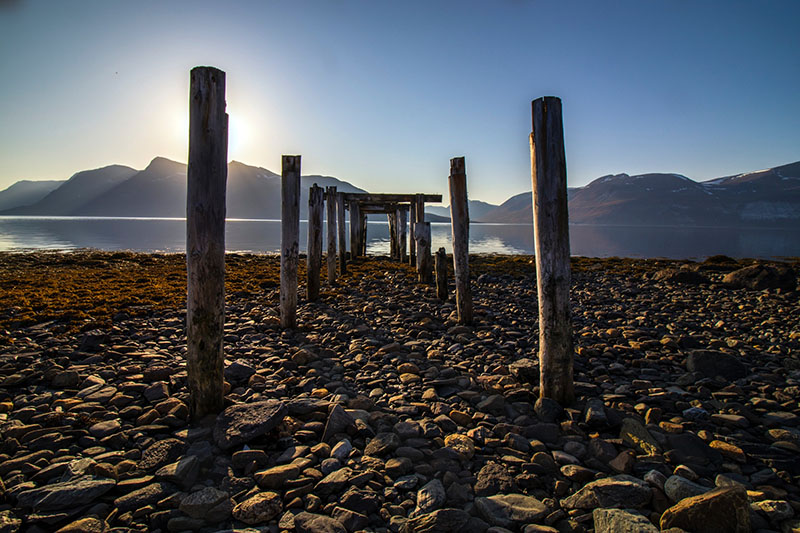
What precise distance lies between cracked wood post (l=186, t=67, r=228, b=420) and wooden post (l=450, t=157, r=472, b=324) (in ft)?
17.8

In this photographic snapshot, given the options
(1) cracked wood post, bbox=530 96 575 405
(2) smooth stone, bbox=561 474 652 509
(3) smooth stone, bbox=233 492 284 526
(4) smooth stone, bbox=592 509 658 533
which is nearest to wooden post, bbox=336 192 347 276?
(1) cracked wood post, bbox=530 96 575 405

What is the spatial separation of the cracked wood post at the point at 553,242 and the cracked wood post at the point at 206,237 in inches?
141

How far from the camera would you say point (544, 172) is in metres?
4.73

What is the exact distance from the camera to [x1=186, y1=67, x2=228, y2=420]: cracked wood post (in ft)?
13.8

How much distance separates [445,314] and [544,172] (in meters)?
5.53

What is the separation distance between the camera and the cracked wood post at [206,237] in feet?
13.8

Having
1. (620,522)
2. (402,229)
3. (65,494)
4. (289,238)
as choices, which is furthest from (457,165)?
(402,229)

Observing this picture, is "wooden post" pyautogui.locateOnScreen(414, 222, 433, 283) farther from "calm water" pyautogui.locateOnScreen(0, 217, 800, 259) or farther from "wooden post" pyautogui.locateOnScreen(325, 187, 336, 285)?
"calm water" pyautogui.locateOnScreen(0, 217, 800, 259)

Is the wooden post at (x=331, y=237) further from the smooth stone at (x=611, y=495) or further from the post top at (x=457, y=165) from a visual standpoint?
the smooth stone at (x=611, y=495)

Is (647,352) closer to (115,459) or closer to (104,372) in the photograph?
(115,459)

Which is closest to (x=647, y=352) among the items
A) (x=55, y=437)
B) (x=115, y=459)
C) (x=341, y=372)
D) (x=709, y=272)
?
(x=341, y=372)

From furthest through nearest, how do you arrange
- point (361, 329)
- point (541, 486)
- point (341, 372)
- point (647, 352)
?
point (361, 329) → point (647, 352) → point (341, 372) → point (541, 486)

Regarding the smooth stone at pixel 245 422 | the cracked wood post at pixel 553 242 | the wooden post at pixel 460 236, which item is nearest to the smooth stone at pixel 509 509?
the cracked wood post at pixel 553 242

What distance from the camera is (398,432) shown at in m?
4.14
